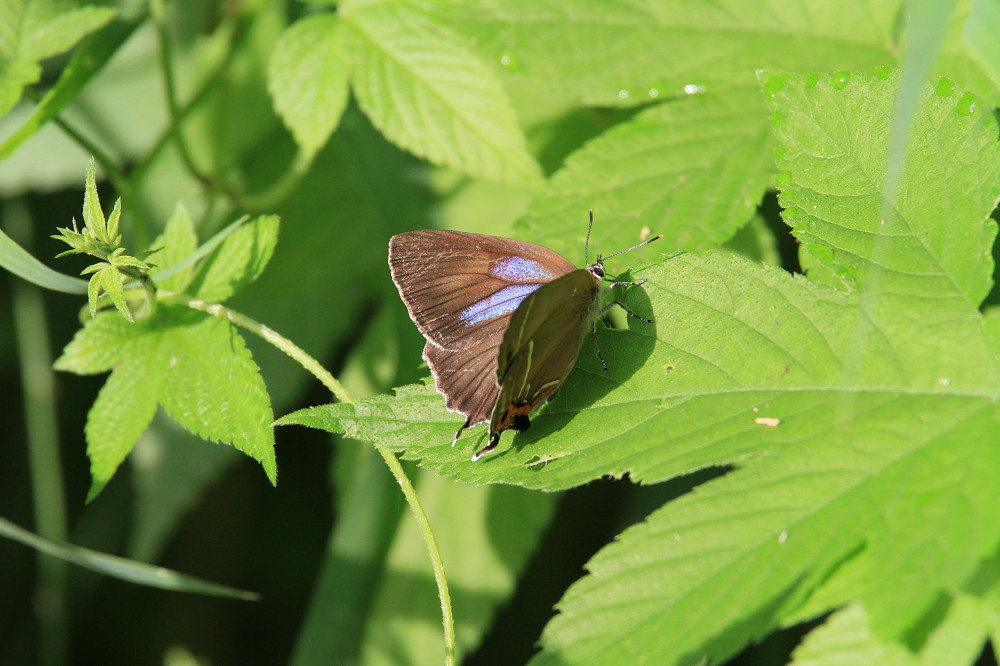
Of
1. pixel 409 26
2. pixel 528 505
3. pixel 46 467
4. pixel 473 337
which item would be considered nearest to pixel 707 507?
pixel 473 337

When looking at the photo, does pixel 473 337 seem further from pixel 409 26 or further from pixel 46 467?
pixel 46 467

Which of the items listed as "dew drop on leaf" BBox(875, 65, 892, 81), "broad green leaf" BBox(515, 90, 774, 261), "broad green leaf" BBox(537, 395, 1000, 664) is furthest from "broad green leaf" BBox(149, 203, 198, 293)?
"dew drop on leaf" BBox(875, 65, 892, 81)

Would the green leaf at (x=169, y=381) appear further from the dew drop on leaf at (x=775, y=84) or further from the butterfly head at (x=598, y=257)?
the dew drop on leaf at (x=775, y=84)

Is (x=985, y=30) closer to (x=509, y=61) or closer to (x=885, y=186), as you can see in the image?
(x=885, y=186)

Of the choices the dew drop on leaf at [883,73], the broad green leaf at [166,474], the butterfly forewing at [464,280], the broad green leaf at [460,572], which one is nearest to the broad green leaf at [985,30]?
the dew drop on leaf at [883,73]

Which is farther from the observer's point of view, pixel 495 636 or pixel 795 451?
pixel 495 636

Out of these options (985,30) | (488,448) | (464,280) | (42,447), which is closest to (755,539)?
(488,448)

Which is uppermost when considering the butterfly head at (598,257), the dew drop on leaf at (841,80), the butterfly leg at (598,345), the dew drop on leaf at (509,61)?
the dew drop on leaf at (509,61)
